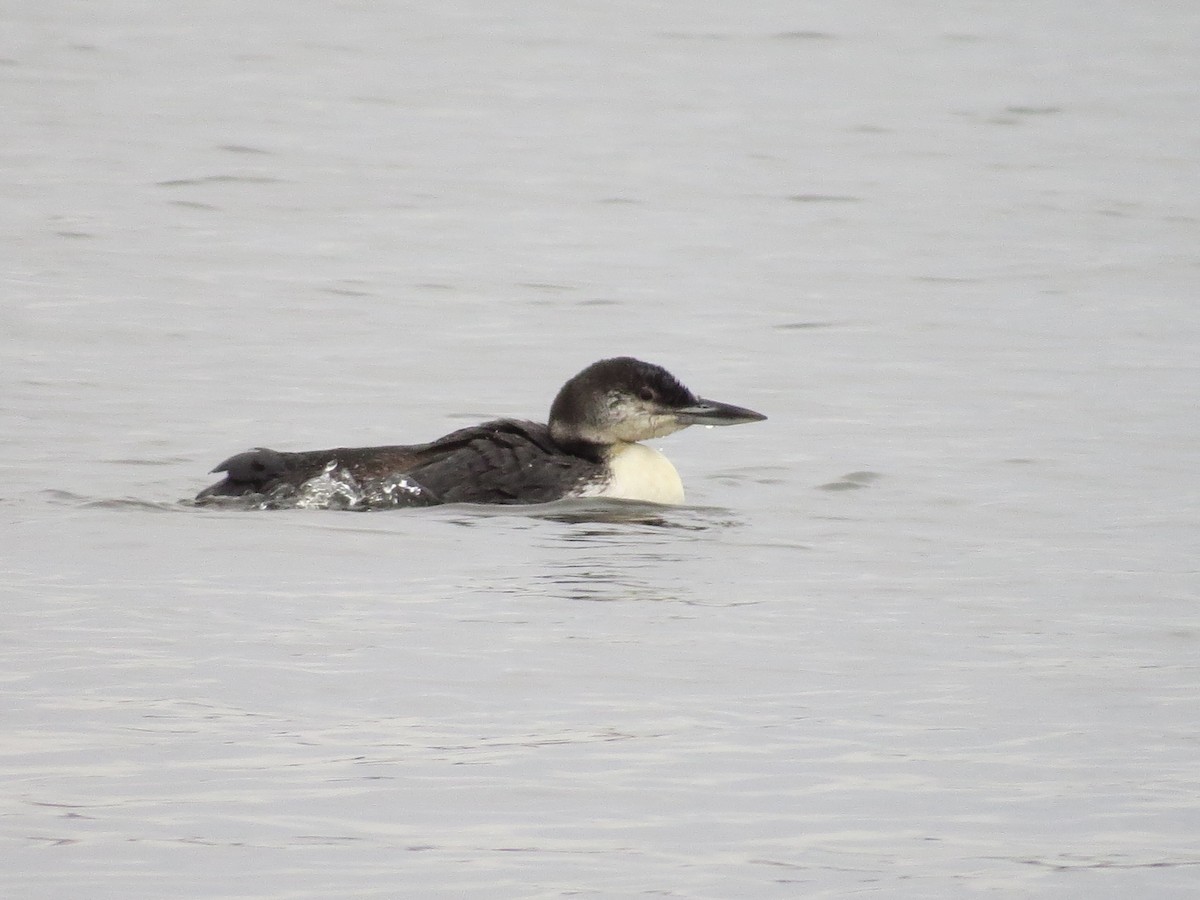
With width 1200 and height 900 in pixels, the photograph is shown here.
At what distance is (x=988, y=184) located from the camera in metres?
17.4

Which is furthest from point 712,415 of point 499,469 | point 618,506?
point 499,469

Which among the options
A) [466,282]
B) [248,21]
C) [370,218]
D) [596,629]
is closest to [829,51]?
[248,21]

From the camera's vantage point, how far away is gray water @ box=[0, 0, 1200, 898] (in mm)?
4746

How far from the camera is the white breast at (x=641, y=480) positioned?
8594 mm

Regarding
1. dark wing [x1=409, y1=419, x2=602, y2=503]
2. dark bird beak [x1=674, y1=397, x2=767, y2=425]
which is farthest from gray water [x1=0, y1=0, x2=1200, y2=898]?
dark bird beak [x1=674, y1=397, x2=767, y2=425]

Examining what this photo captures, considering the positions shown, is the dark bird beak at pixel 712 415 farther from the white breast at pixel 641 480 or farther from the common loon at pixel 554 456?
the white breast at pixel 641 480

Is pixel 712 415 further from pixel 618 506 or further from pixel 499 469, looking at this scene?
pixel 499 469

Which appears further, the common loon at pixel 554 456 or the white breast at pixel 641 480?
the white breast at pixel 641 480

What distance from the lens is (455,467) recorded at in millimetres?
8328

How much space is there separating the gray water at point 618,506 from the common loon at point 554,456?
0.16m

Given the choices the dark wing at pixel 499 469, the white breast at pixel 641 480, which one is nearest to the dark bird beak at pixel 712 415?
the white breast at pixel 641 480

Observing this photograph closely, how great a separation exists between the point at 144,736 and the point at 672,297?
8780 mm

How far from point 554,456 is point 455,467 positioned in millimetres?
477

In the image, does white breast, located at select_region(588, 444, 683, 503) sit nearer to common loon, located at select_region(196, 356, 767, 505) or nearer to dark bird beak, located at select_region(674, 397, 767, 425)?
common loon, located at select_region(196, 356, 767, 505)
